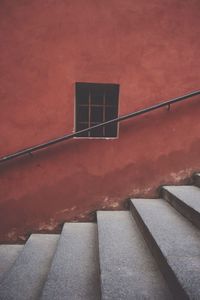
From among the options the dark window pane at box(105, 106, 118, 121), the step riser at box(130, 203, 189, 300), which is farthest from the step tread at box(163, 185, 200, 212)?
Result: the dark window pane at box(105, 106, 118, 121)

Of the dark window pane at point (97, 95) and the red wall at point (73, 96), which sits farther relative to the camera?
the dark window pane at point (97, 95)

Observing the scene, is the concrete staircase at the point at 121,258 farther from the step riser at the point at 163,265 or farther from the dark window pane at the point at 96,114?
the dark window pane at the point at 96,114

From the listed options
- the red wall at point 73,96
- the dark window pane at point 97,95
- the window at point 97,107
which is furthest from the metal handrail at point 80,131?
the dark window pane at point 97,95

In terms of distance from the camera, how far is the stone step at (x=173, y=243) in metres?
1.68

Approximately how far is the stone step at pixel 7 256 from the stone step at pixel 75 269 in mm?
689

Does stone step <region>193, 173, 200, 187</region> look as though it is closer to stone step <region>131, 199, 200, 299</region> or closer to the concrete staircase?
the concrete staircase

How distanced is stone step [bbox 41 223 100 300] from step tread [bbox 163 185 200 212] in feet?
3.97

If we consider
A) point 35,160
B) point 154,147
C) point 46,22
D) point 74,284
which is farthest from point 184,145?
point 46,22

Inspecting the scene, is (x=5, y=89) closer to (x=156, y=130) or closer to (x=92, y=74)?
(x=92, y=74)

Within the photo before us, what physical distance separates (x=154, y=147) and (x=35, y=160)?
181cm

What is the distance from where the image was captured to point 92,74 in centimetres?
343

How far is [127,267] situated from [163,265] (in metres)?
0.33

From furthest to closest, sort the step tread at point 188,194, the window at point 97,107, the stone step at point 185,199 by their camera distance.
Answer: the window at point 97,107
the step tread at point 188,194
the stone step at point 185,199

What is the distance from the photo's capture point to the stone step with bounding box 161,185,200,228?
2520mm
